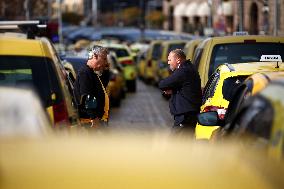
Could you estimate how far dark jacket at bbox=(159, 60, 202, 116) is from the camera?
12148 mm

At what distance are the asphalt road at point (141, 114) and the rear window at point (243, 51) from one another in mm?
3914

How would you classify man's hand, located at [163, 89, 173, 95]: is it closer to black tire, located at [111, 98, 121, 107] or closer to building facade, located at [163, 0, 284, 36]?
black tire, located at [111, 98, 121, 107]

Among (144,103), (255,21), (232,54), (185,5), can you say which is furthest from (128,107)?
(185,5)

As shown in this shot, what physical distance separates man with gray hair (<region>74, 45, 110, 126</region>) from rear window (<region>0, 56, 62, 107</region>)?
140 inches

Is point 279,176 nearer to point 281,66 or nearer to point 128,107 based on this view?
point 281,66

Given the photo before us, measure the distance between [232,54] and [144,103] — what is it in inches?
642

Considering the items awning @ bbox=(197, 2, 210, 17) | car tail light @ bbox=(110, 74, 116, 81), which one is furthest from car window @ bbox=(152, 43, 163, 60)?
awning @ bbox=(197, 2, 210, 17)

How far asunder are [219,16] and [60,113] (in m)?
76.5

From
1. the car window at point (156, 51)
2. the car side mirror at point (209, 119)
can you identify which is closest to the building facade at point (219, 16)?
the car window at point (156, 51)

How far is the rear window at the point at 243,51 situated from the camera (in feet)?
48.6

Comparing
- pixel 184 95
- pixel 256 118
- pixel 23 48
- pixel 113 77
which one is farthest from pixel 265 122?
pixel 113 77

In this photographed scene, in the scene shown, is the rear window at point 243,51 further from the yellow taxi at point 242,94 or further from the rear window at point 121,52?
the rear window at point 121,52

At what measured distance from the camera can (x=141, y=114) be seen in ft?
85.8

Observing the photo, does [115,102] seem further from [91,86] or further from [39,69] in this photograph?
[39,69]
